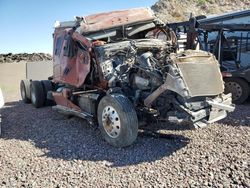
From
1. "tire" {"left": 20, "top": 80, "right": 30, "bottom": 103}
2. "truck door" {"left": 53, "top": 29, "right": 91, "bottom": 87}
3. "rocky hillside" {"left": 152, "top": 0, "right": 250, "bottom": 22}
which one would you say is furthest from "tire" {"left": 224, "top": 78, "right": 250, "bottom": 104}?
"rocky hillside" {"left": 152, "top": 0, "right": 250, "bottom": 22}

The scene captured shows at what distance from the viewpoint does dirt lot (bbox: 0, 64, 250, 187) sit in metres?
4.47

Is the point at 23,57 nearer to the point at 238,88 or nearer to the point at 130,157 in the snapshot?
the point at 238,88

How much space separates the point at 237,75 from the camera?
855 cm

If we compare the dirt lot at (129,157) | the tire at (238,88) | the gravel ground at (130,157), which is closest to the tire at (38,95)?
the dirt lot at (129,157)

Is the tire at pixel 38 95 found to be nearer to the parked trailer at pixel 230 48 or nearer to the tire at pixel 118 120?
the tire at pixel 118 120

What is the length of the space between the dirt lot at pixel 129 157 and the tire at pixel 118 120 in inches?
7.2

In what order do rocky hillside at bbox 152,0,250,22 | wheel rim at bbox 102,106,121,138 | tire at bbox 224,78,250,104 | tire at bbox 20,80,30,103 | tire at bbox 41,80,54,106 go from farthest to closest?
rocky hillside at bbox 152,0,250,22, tire at bbox 20,80,30,103, tire at bbox 41,80,54,106, tire at bbox 224,78,250,104, wheel rim at bbox 102,106,121,138

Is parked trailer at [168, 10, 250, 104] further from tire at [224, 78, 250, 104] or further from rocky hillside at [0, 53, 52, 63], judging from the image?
rocky hillside at [0, 53, 52, 63]

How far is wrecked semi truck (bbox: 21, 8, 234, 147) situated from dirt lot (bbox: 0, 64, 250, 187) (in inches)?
16.1

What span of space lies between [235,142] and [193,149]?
765 millimetres

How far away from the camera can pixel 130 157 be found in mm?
5266

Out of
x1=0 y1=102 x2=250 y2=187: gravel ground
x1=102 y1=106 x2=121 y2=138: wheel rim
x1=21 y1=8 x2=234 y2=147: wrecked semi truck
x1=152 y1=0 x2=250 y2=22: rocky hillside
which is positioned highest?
x1=152 y1=0 x2=250 y2=22: rocky hillside

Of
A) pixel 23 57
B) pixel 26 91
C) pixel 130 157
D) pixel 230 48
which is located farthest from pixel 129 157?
pixel 23 57

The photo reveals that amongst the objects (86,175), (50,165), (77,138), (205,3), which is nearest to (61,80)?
(77,138)
